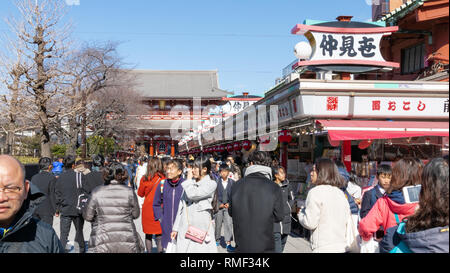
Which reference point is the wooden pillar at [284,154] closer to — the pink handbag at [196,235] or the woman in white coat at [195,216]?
the woman in white coat at [195,216]

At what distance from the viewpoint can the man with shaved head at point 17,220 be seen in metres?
2.02

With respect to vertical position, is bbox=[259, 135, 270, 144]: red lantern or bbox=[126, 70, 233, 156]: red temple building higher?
bbox=[126, 70, 233, 156]: red temple building

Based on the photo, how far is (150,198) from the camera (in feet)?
18.8

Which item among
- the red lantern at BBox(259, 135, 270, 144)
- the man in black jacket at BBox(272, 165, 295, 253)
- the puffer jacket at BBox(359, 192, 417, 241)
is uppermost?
the red lantern at BBox(259, 135, 270, 144)

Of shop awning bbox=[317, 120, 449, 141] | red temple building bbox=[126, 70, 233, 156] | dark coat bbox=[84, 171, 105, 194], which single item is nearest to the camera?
shop awning bbox=[317, 120, 449, 141]

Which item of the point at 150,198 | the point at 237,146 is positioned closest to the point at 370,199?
the point at 150,198

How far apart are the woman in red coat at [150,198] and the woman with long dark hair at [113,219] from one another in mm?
982

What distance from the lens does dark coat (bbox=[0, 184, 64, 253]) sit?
2.03m

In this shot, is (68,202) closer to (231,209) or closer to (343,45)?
(231,209)

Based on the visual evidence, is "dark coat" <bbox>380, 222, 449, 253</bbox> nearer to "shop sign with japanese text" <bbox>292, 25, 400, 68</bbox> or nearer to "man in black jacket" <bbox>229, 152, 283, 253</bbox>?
"man in black jacket" <bbox>229, 152, 283, 253</bbox>

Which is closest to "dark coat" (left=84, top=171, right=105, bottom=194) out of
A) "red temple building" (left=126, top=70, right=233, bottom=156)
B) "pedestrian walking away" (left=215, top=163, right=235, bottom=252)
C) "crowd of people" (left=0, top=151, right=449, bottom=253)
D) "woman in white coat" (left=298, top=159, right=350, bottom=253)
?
"crowd of people" (left=0, top=151, right=449, bottom=253)

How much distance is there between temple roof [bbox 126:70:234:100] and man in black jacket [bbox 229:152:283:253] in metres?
41.1
